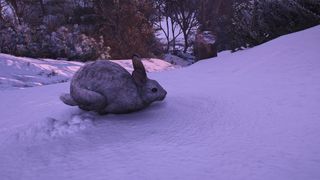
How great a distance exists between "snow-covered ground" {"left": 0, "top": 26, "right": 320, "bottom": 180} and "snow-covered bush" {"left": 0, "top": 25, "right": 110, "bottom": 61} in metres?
6.40

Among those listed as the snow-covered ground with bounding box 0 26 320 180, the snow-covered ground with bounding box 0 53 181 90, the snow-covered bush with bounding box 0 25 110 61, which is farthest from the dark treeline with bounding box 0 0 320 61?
the snow-covered ground with bounding box 0 26 320 180

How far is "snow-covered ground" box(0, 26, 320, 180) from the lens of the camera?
228 cm

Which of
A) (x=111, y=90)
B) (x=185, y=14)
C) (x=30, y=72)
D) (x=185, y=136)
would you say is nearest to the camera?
(x=185, y=136)

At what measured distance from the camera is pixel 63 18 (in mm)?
16766

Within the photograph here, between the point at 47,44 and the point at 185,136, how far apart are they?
8.99 m

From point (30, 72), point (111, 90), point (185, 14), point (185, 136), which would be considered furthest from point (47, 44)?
point (185, 14)

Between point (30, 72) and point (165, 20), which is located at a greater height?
point (165, 20)

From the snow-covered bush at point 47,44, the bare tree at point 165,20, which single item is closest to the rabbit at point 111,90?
the snow-covered bush at point 47,44

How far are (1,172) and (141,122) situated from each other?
3.90 ft

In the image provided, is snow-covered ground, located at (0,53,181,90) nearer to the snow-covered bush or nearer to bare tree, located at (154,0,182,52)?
the snow-covered bush

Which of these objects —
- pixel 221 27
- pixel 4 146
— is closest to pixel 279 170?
pixel 4 146

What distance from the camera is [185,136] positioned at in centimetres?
286

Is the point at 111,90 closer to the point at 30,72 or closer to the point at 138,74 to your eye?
the point at 138,74

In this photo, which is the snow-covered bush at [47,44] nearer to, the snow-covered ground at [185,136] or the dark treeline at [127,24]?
the dark treeline at [127,24]
